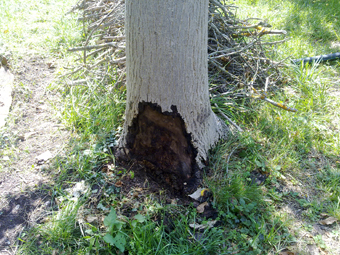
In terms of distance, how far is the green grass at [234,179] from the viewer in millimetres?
2037

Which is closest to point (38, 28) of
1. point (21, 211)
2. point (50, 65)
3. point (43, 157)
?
point (50, 65)

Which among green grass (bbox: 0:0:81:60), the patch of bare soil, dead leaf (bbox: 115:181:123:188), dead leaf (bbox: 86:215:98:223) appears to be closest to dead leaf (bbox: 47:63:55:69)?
the patch of bare soil

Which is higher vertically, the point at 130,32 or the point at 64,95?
the point at 130,32

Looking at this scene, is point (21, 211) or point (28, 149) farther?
point (28, 149)

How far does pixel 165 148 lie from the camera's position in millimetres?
2398

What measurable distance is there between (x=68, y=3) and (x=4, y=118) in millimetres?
3693

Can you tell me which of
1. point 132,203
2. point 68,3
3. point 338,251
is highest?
point 68,3

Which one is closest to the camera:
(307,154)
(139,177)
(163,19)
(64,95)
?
(163,19)

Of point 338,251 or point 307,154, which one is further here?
point 307,154

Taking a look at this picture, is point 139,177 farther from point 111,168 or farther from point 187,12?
point 187,12

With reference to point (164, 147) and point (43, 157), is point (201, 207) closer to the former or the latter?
point (164, 147)

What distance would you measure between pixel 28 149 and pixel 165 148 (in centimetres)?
167

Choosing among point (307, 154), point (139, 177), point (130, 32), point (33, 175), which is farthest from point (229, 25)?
point (33, 175)

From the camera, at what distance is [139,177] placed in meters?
2.54
